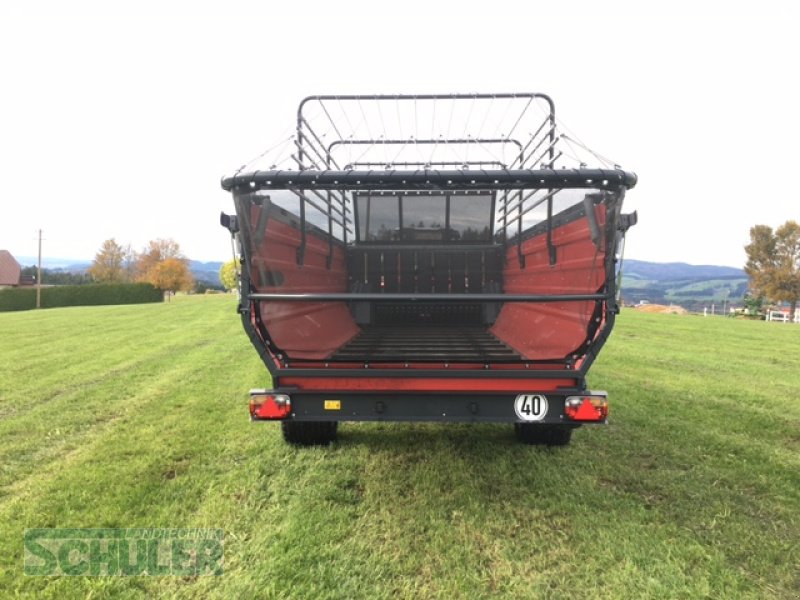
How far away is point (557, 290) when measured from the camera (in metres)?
3.41

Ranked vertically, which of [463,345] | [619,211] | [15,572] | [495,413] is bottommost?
[15,572]

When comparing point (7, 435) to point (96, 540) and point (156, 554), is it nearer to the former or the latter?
point (96, 540)

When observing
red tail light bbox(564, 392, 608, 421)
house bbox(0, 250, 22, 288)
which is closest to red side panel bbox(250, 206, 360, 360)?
red tail light bbox(564, 392, 608, 421)

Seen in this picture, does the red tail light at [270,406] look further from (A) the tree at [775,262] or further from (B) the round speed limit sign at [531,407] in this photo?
(A) the tree at [775,262]

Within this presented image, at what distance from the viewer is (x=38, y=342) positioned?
40.5ft

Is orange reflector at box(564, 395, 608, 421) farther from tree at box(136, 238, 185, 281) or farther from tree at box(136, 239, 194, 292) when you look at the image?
tree at box(136, 238, 185, 281)

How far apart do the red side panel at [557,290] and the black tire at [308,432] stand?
1598 millimetres

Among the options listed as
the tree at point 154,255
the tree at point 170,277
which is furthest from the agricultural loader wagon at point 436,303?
the tree at point 154,255

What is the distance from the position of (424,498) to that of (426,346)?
3.40ft

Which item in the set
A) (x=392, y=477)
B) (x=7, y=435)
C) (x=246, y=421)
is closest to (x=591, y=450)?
(x=392, y=477)

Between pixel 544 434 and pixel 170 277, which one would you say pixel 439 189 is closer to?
pixel 544 434

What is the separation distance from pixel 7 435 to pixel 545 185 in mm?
5128

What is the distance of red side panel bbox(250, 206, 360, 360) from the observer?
3053 millimetres

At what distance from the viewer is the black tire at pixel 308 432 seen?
395 centimetres
